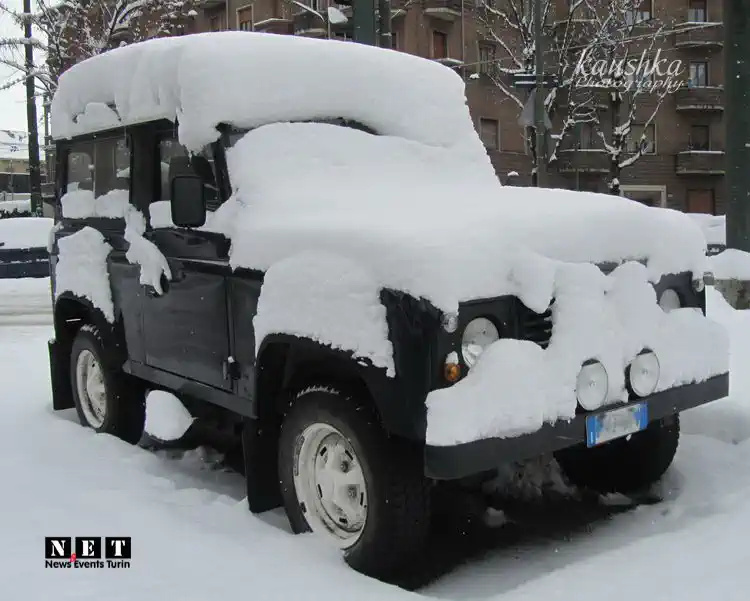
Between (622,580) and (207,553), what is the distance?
1668mm

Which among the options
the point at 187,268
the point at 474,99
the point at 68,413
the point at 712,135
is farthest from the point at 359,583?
the point at 712,135

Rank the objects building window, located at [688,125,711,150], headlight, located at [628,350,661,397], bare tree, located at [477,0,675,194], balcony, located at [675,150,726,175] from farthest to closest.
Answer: building window, located at [688,125,711,150]
balcony, located at [675,150,726,175]
bare tree, located at [477,0,675,194]
headlight, located at [628,350,661,397]

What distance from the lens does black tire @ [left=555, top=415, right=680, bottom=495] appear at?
4.52 metres

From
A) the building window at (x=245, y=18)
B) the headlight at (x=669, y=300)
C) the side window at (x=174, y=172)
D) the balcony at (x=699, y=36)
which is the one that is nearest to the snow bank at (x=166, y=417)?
the side window at (x=174, y=172)

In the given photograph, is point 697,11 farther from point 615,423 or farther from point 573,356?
point 573,356

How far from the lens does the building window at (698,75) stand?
4094 centimetres

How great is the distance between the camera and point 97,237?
5531mm

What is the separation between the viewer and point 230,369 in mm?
4188

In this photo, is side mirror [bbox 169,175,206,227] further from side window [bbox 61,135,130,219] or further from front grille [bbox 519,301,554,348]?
front grille [bbox 519,301,554,348]

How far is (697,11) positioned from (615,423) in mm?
41633

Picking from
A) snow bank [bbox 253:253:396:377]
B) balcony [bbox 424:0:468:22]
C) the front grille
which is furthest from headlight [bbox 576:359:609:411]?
balcony [bbox 424:0:468:22]

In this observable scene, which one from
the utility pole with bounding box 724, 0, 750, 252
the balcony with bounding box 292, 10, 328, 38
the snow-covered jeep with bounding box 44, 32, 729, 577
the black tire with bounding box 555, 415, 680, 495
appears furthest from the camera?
the balcony with bounding box 292, 10, 328, 38

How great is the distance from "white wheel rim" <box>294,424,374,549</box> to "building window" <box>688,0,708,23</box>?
41.4 metres

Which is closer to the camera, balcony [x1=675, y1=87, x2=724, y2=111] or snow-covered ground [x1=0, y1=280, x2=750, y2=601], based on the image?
snow-covered ground [x1=0, y1=280, x2=750, y2=601]
